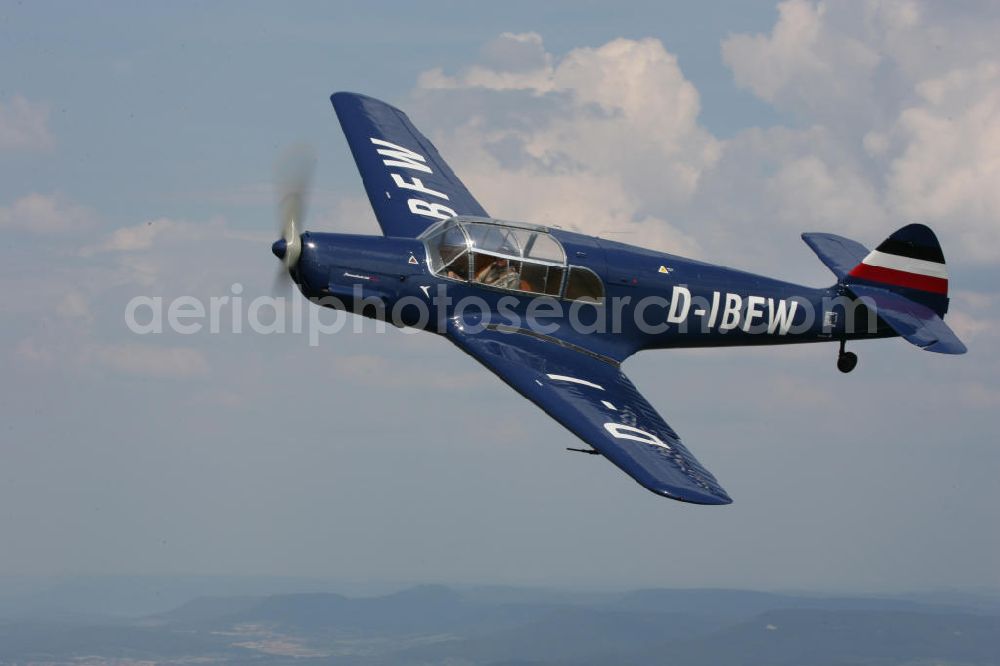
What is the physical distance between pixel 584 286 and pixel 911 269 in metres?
7.21

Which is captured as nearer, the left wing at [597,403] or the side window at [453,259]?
the left wing at [597,403]

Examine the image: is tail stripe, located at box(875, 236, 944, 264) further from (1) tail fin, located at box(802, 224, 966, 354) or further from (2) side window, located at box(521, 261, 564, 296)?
(2) side window, located at box(521, 261, 564, 296)

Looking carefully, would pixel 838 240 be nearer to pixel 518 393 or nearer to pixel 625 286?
pixel 625 286

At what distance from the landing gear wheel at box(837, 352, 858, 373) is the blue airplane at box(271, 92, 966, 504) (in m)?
0.04

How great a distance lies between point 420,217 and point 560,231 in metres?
3.92

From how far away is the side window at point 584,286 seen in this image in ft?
66.5

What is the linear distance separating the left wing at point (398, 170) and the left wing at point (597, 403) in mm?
4205

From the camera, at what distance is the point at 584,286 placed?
803 inches

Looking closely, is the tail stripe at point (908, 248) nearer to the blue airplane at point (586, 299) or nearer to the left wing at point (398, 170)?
the blue airplane at point (586, 299)

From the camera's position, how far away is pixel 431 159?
26359mm

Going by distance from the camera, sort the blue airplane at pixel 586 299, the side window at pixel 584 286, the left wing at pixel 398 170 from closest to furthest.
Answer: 1. the blue airplane at pixel 586 299
2. the side window at pixel 584 286
3. the left wing at pixel 398 170

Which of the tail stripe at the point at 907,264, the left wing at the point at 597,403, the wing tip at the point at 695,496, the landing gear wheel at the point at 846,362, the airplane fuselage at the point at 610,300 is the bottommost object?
the wing tip at the point at 695,496

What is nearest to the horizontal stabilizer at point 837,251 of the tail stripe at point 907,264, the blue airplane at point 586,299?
the blue airplane at point 586,299

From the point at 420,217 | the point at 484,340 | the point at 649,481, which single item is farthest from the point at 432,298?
the point at 649,481
